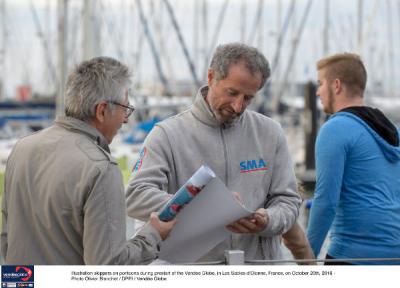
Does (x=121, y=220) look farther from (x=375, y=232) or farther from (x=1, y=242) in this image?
(x=375, y=232)

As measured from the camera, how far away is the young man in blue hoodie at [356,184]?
3684mm

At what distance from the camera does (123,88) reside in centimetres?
288

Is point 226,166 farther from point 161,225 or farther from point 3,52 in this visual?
point 3,52

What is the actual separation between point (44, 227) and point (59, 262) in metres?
0.16

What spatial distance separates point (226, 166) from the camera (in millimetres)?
3379

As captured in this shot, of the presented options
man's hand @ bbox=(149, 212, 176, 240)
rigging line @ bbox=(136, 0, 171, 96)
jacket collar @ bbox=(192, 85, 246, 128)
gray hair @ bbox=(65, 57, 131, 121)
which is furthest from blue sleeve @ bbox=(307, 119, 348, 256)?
rigging line @ bbox=(136, 0, 171, 96)

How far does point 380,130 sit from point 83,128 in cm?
173

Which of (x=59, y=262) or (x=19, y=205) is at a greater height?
(x=19, y=205)

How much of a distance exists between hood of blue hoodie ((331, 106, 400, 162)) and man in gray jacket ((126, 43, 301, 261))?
0.49m

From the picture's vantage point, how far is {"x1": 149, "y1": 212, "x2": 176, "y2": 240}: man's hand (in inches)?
115

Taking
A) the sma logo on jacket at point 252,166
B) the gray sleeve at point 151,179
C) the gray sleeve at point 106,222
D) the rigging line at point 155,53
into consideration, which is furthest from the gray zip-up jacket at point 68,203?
the rigging line at point 155,53
